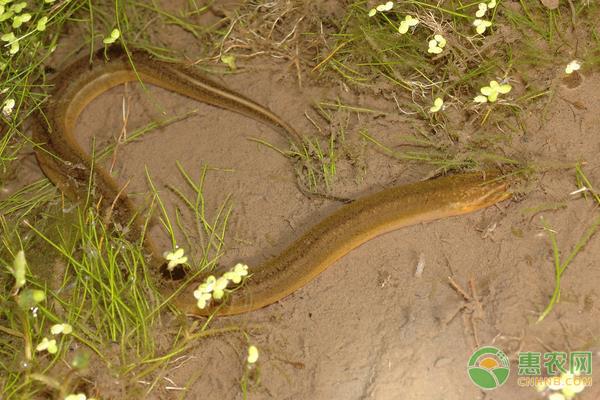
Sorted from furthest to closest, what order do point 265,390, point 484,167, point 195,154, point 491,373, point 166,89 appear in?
point 166,89 → point 195,154 → point 484,167 → point 265,390 → point 491,373

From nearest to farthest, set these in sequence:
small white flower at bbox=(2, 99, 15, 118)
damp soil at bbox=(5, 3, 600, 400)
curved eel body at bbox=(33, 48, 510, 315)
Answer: damp soil at bbox=(5, 3, 600, 400)
curved eel body at bbox=(33, 48, 510, 315)
small white flower at bbox=(2, 99, 15, 118)

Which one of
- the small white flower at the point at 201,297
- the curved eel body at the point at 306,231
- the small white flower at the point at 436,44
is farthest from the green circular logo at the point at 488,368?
the small white flower at the point at 436,44

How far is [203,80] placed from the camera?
152 inches

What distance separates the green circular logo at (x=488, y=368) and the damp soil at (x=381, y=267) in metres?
0.03

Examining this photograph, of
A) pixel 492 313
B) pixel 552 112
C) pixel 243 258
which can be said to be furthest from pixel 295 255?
pixel 552 112

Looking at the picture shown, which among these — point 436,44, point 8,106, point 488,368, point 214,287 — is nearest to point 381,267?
point 488,368

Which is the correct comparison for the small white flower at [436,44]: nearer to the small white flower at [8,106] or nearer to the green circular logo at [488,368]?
the green circular logo at [488,368]

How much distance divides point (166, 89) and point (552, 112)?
257cm

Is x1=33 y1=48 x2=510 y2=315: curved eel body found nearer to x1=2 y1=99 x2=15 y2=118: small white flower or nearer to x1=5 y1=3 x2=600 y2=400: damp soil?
x1=5 y1=3 x2=600 y2=400: damp soil

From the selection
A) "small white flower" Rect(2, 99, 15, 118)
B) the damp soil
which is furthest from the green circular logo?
"small white flower" Rect(2, 99, 15, 118)

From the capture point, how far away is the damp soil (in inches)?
115

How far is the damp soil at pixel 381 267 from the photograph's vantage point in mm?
2912

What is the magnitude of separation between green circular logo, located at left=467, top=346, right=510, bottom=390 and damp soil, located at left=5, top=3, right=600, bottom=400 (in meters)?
0.03

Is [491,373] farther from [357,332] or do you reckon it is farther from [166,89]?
[166,89]
